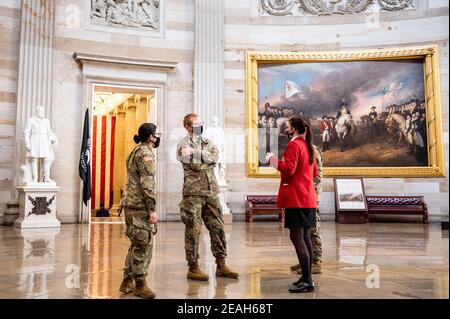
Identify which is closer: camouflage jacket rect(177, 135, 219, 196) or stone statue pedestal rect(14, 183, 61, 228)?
camouflage jacket rect(177, 135, 219, 196)

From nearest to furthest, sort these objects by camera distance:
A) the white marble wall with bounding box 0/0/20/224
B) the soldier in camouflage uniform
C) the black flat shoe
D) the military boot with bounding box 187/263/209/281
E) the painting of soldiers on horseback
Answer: the soldier in camouflage uniform < the black flat shoe < the military boot with bounding box 187/263/209/281 < the white marble wall with bounding box 0/0/20/224 < the painting of soldiers on horseback

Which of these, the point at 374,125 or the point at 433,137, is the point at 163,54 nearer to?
the point at 374,125

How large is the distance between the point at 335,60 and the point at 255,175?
4.78 m

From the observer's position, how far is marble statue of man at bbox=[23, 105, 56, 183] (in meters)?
11.1

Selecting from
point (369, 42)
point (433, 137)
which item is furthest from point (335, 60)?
point (433, 137)

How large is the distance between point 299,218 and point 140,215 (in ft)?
5.10

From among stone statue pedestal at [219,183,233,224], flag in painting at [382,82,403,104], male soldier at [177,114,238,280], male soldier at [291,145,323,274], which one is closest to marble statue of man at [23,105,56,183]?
stone statue pedestal at [219,183,233,224]

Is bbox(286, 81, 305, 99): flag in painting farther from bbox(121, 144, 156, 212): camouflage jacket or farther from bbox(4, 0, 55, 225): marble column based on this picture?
bbox(121, 144, 156, 212): camouflage jacket

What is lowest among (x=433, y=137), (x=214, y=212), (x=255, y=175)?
(x=214, y=212)

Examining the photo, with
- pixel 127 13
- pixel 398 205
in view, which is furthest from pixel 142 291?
pixel 127 13

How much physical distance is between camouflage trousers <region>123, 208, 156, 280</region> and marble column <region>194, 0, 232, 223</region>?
9.96m

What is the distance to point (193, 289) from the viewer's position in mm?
4363
